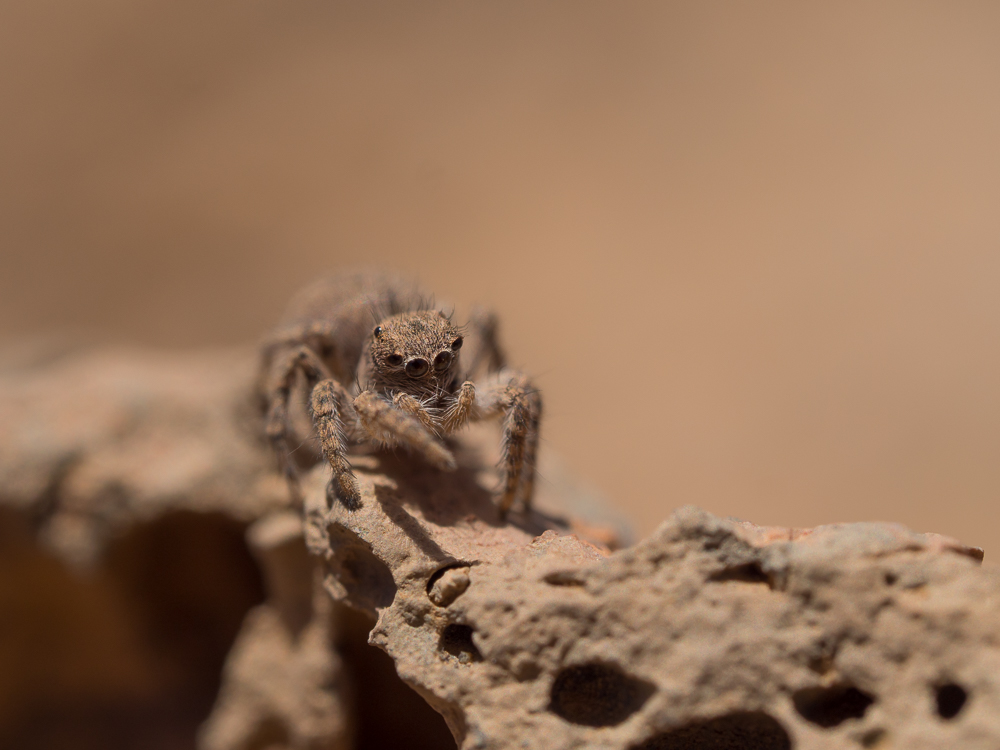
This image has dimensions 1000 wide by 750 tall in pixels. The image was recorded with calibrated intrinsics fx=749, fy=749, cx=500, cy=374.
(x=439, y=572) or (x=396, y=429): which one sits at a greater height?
(x=396, y=429)

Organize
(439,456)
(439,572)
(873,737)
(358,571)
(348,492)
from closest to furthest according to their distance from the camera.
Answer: (873,737) → (439,456) → (439,572) → (348,492) → (358,571)

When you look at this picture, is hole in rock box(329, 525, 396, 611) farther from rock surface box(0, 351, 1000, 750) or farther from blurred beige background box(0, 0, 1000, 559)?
blurred beige background box(0, 0, 1000, 559)

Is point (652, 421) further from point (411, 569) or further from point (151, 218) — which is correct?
point (151, 218)

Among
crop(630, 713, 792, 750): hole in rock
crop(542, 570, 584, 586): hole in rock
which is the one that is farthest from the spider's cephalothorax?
crop(630, 713, 792, 750): hole in rock

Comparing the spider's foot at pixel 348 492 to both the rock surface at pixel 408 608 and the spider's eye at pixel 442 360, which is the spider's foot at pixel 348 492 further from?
the spider's eye at pixel 442 360

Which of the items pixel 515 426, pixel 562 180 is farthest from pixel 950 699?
pixel 562 180

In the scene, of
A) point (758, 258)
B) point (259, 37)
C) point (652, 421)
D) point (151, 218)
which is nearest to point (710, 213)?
point (758, 258)

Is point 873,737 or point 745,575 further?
point 745,575

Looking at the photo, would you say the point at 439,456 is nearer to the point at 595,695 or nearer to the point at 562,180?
the point at 595,695
